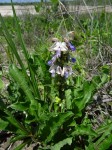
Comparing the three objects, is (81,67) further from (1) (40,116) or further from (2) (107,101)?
(1) (40,116)

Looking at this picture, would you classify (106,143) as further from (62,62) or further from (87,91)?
(62,62)

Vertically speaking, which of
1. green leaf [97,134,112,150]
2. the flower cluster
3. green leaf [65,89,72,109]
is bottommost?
green leaf [97,134,112,150]

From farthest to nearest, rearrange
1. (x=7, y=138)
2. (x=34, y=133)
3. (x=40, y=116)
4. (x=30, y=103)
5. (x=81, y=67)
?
(x=81, y=67) → (x=7, y=138) → (x=34, y=133) → (x=30, y=103) → (x=40, y=116)

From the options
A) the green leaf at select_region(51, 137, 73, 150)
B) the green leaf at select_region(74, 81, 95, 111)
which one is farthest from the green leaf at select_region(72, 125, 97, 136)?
the green leaf at select_region(74, 81, 95, 111)

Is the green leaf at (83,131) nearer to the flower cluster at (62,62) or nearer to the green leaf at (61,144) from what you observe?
the green leaf at (61,144)

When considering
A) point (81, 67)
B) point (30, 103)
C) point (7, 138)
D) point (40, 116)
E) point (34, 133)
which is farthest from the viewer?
point (81, 67)

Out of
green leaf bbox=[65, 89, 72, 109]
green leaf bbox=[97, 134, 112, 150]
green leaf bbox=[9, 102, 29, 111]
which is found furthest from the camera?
green leaf bbox=[65, 89, 72, 109]

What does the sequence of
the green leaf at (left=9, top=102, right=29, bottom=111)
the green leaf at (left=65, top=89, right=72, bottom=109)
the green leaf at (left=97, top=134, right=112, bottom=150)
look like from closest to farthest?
1. the green leaf at (left=97, top=134, right=112, bottom=150)
2. the green leaf at (left=9, top=102, right=29, bottom=111)
3. the green leaf at (left=65, top=89, right=72, bottom=109)

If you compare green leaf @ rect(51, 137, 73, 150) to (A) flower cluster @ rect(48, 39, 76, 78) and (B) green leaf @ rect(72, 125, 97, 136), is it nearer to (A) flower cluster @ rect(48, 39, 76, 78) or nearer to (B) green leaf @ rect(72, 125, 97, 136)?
(B) green leaf @ rect(72, 125, 97, 136)

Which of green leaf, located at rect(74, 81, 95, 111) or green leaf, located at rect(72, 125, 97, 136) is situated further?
green leaf, located at rect(74, 81, 95, 111)

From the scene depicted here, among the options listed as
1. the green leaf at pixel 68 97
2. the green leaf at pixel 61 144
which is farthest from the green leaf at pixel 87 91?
the green leaf at pixel 61 144

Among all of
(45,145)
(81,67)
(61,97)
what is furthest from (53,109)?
(81,67)
